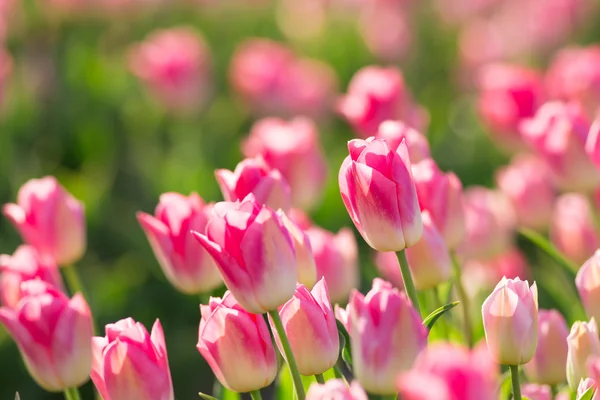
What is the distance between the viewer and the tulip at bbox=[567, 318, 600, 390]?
100cm

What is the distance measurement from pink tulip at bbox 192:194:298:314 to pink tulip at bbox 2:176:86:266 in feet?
1.92

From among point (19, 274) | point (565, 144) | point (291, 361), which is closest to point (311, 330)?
point (291, 361)

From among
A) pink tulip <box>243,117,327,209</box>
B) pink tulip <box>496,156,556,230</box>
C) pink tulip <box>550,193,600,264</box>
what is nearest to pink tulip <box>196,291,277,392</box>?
pink tulip <box>243,117,327,209</box>

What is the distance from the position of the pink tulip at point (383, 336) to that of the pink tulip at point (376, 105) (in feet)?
2.99

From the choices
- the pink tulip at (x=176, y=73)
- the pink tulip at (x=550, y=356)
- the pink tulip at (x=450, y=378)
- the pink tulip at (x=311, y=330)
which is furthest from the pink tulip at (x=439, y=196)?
the pink tulip at (x=176, y=73)

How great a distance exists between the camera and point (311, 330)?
37.6 inches

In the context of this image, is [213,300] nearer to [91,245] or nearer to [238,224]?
[238,224]

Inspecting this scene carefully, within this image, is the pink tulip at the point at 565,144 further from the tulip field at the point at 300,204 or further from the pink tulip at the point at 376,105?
the pink tulip at the point at 376,105

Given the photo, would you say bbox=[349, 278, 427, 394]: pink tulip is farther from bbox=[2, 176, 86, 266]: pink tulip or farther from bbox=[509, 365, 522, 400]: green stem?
bbox=[2, 176, 86, 266]: pink tulip

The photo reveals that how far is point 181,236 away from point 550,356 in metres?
0.48

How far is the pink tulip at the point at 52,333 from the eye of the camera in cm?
107

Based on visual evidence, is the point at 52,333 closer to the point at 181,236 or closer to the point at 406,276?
the point at 181,236

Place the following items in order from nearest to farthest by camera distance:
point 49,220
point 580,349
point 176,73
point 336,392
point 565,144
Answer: point 336,392, point 580,349, point 49,220, point 565,144, point 176,73

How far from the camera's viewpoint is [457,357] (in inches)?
23.6
